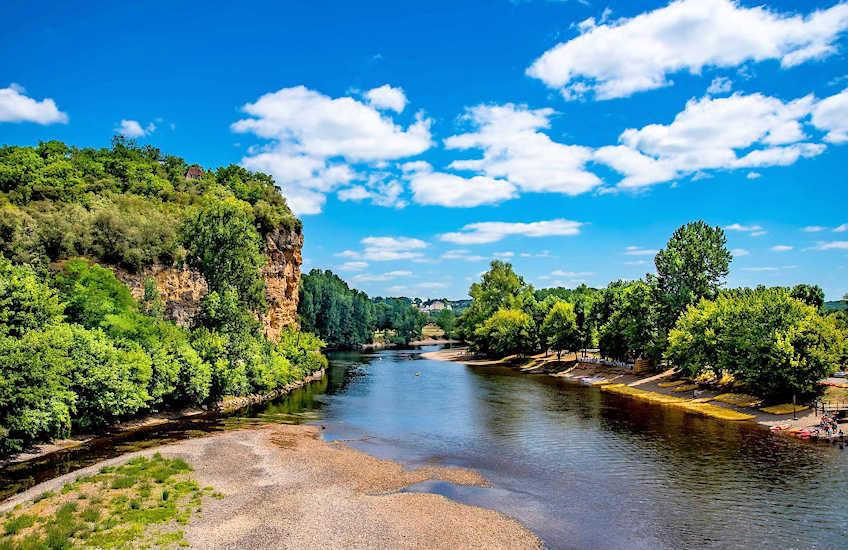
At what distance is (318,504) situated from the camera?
1059 inches

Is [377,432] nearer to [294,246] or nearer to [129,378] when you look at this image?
[129,378]

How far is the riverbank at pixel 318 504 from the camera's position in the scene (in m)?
22.8

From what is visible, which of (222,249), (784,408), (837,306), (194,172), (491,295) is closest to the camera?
(784,408)

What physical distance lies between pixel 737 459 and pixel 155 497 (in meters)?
35.9

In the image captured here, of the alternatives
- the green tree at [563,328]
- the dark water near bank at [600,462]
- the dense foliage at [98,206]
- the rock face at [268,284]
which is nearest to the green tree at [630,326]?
the green tree at [563,328]

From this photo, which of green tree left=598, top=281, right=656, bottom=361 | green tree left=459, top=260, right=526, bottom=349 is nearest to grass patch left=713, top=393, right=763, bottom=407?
green tree left=598, top=281, right=656, bottom=361

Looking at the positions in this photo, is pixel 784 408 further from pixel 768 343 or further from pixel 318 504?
pixel 318 504

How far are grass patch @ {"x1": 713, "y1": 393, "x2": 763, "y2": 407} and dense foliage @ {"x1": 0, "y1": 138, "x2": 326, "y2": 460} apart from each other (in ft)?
167

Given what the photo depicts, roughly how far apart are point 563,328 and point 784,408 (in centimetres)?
5168

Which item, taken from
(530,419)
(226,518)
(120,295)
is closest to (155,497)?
(226,518)

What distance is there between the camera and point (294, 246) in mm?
98625

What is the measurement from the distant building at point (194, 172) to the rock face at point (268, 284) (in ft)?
101

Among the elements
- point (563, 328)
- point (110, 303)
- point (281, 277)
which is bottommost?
point (563, 328)

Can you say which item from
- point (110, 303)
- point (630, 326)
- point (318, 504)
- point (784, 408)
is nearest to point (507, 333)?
point (630, 326)
